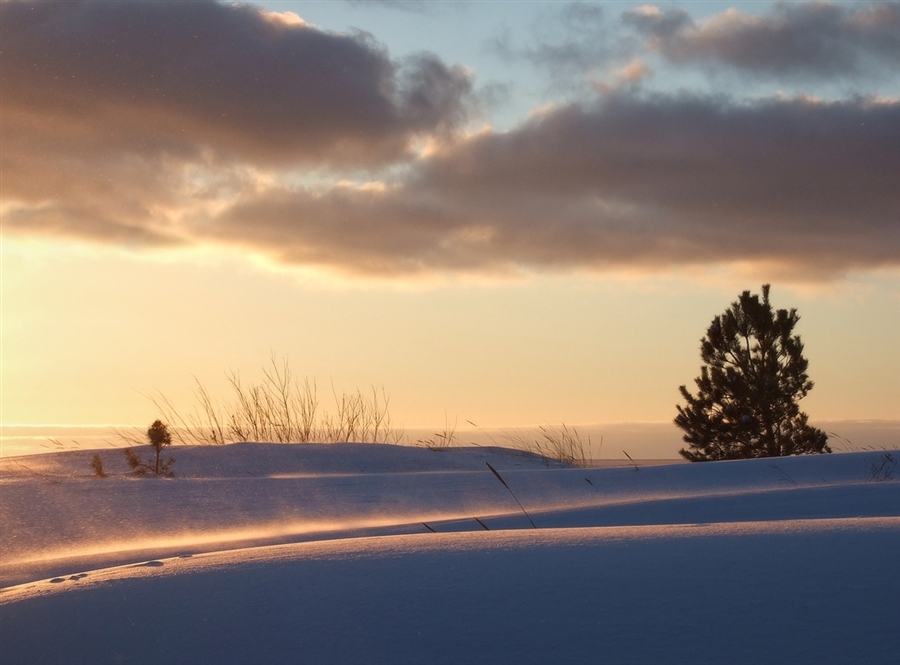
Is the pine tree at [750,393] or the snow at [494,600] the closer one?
the snow at [494,600]

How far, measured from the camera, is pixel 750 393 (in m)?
11.3

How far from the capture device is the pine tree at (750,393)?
437 inches

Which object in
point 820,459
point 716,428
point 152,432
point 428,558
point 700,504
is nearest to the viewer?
point 428,558

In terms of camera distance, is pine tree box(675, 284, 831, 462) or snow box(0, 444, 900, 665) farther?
pine tree box(675, 284, 831, 462)

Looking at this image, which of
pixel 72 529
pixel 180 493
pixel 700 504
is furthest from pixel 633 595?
pixel 180 493

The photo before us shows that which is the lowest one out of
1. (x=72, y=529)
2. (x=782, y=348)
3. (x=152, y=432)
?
(x=72, y=529)

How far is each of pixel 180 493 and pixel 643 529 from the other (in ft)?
9.62

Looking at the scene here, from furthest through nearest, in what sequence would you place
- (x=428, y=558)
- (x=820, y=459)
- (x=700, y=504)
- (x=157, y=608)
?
(x=820, y=459)
(x=700, y=504)
(x=428, y=558)
(x=157, y=608)

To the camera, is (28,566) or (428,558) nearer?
(428,558)

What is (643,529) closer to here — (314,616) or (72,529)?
(314,616)

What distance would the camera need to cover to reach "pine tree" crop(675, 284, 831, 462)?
11.1 metres

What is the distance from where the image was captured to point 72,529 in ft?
10.6

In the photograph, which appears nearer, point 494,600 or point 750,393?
point 494,600

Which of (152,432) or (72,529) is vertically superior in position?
(152,432)
